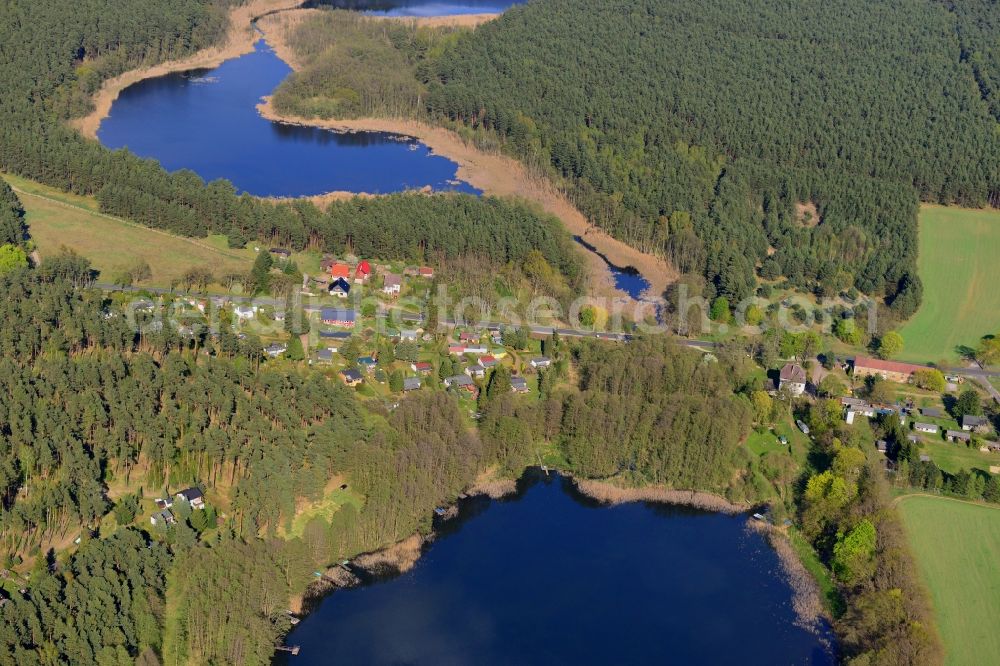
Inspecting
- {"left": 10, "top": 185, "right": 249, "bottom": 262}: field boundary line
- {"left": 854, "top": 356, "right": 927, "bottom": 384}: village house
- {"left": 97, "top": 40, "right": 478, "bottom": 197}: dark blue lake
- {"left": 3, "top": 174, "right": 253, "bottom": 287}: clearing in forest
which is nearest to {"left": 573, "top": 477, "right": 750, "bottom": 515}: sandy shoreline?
{"left": 854, "top": 356, "right": 927, "bottom": 384}: village house

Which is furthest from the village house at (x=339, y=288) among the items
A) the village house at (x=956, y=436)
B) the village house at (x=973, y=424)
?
the village house at (x=973, y=424)

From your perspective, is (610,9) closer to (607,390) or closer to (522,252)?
(522,252)

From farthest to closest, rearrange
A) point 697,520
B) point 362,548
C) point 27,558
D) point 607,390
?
point 607,390, point 697,520, point 362,548, point 27,558

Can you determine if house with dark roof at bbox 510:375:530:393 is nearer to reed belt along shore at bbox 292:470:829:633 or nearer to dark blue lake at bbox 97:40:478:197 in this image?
reed belt along shore at bbox 292:470:829:633

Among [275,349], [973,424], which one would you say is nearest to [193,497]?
[275,349]

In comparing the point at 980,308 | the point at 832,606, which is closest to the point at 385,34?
the point at 980,308
